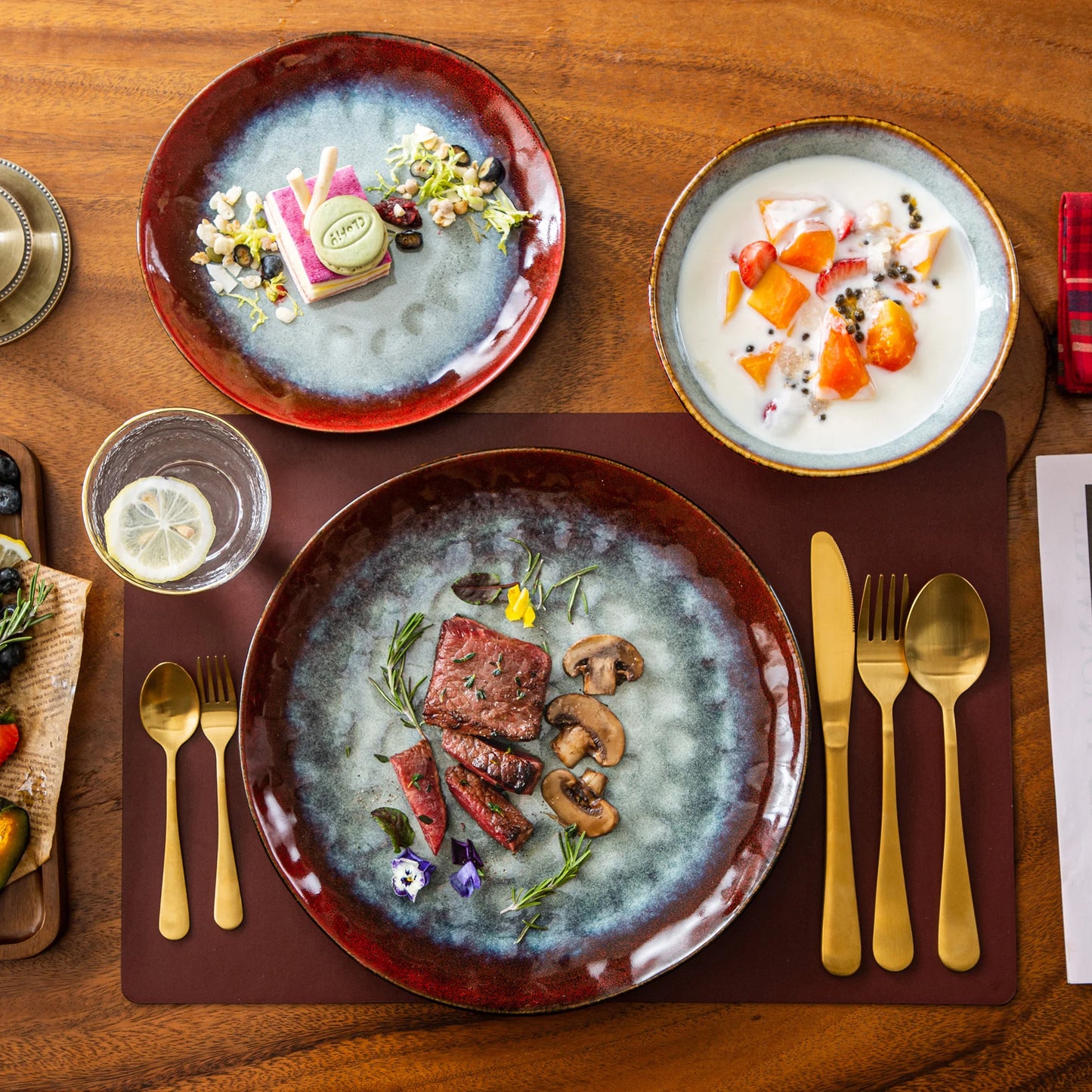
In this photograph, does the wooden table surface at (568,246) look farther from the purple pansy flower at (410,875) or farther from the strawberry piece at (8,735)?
the purple pansy flower at (410,875)

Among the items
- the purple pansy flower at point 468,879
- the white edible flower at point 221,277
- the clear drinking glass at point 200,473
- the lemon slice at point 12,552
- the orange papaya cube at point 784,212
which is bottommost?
the purple pansy flower at point 468,879

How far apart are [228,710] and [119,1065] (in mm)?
635

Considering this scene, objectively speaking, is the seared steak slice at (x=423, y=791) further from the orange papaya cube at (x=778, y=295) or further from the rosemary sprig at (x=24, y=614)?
the orange papaya cube at (x=778, y=295)

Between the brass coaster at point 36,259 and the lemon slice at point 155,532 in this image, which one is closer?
the lemon slice at point 155,532

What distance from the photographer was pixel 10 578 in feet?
5.22

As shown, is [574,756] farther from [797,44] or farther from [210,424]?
[797,44]

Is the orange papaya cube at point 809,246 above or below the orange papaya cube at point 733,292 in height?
above

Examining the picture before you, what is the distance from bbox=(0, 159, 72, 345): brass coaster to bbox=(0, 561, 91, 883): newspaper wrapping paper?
429 mm

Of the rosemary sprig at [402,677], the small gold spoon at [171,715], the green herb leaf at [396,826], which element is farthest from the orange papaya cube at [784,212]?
the small gold spoon at [171,715]

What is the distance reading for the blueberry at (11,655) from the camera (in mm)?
1579

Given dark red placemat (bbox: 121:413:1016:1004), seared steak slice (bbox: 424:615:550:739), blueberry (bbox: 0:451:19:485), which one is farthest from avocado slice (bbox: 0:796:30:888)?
seared steak slice (bbox: 424:615:550:739)

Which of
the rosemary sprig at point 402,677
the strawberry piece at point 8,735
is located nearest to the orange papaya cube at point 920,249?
the rosemary sprig at point 402,677

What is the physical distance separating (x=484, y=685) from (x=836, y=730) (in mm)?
587

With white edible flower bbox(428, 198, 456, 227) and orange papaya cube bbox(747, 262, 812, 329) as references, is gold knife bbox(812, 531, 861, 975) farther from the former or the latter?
white edible flower bbox(428, 198, 456, 227)
